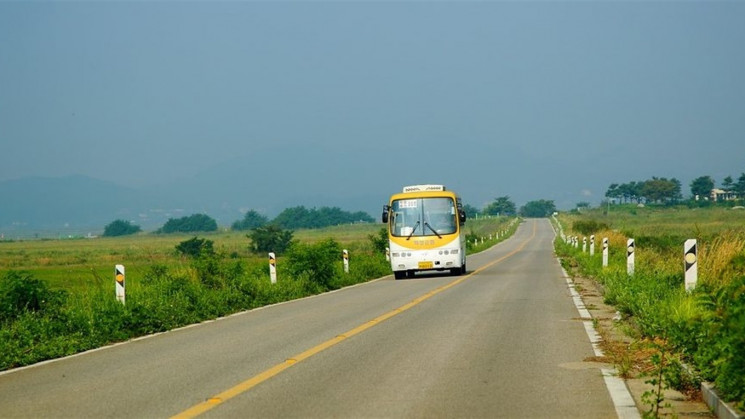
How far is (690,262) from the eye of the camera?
15.3 meters

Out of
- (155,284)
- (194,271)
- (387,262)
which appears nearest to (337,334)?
(155,284)

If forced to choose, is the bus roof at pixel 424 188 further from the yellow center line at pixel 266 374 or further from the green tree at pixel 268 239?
the green tree at pixel 268 239

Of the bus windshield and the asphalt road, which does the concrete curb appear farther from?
the bus windshield

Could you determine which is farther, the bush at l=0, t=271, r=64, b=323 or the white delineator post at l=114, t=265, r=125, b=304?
the white delineator post at l=114, t=265, r=125, b=304

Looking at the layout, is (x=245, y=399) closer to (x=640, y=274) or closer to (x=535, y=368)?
(x=535, y=368)

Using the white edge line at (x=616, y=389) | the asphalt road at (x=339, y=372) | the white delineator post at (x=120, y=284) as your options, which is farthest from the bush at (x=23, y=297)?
→ the white edge line at (x=616, y=389)

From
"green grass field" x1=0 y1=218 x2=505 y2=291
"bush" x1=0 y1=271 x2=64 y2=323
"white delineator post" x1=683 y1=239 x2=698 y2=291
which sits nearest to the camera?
"bush" x1=0 y1=271 x2=64 y2=323

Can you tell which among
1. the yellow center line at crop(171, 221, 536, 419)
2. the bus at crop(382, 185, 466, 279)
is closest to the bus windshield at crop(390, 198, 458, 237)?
the bus at crop(382, 185, 466, 279)

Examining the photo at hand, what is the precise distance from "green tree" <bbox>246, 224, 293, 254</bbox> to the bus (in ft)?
163

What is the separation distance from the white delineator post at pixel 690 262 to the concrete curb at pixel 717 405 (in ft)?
21.0

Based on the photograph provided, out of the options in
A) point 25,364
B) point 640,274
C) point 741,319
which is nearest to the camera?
point 741,319

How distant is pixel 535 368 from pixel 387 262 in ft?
94.3

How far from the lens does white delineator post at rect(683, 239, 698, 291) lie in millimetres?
15172

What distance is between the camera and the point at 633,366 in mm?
11000
